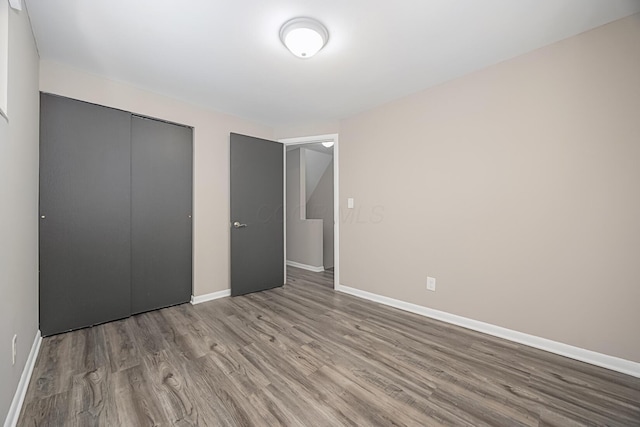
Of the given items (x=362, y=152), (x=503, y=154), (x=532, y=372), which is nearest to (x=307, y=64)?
(x=362, y=152)

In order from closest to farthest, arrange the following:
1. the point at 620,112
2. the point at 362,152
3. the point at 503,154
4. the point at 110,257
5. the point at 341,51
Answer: the point at 620,112 < the point at 341,51 < the point at 503,154 < the point at 110,257 < the point at 362,152

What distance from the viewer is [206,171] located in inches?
125

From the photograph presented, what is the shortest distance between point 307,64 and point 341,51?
0.33 metres

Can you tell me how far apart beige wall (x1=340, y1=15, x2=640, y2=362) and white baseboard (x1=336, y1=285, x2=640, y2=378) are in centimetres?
5

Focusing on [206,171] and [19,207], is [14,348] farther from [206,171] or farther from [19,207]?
[206,171]

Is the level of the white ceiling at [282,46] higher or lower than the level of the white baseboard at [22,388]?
higher

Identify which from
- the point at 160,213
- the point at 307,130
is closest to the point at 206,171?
the point at 160,213

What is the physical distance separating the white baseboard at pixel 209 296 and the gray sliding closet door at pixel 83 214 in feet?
2.10

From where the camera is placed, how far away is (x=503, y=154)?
2.22 metres

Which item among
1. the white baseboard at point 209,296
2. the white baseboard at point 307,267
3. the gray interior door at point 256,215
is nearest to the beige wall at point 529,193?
the gray interior door at point 256,215

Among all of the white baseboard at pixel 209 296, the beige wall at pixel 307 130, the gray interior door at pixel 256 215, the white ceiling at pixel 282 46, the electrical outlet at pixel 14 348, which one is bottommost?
the white baseboard at pixel 209 296

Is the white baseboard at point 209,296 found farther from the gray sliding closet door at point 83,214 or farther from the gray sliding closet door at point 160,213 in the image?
the gray sliding closet door at point 83,214

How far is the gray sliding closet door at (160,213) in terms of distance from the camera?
2.71 meters

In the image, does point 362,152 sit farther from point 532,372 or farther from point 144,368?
point 144,368
